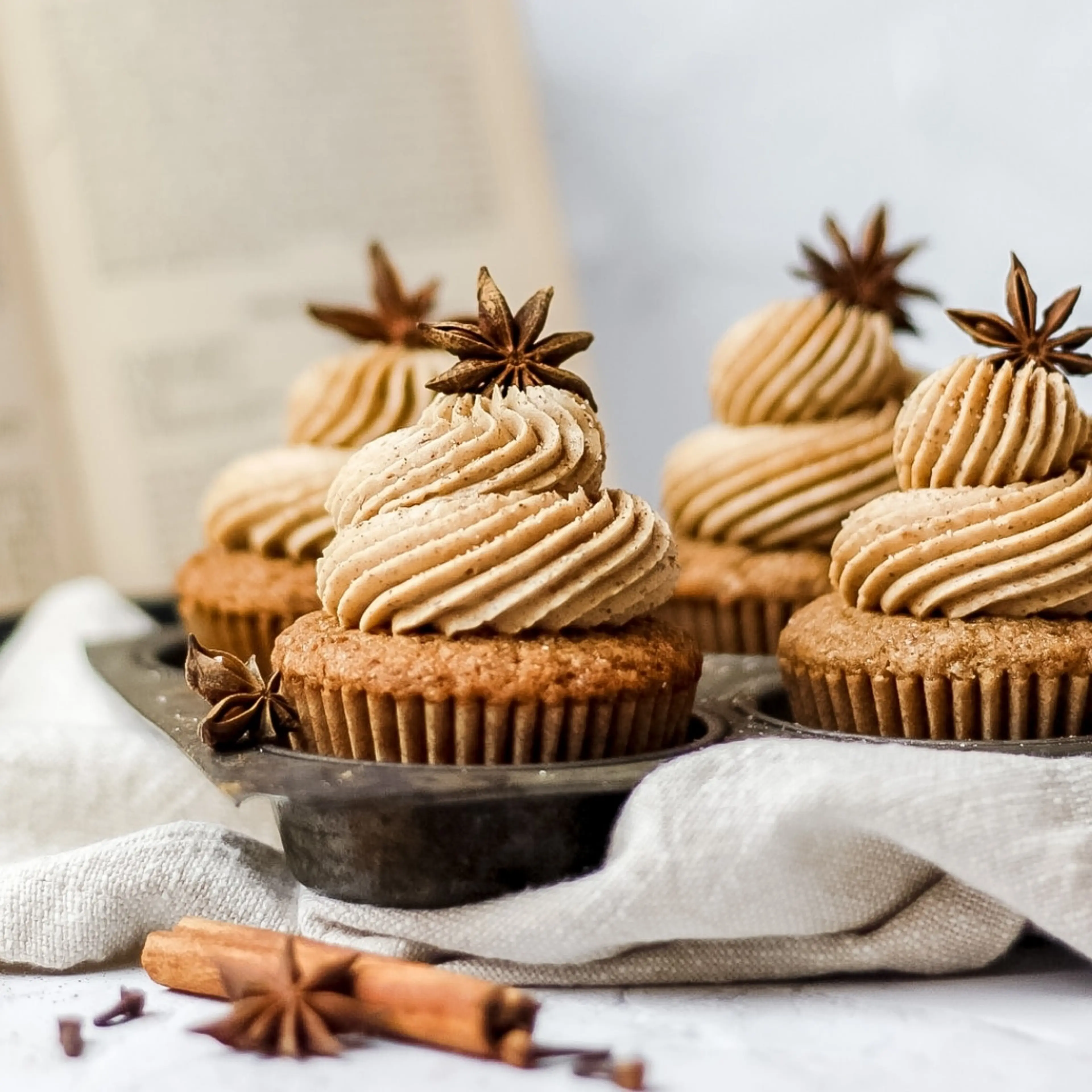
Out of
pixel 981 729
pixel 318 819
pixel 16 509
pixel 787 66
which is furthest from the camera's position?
pixel 787 66

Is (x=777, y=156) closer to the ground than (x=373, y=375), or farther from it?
farther from it

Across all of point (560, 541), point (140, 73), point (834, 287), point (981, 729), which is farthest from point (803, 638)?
point (140, 73)

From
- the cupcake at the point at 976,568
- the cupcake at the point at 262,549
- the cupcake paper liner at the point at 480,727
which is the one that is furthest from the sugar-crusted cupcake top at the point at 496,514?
the cupcake at the point at 262,549

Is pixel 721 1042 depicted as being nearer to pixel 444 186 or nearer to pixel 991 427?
pixel 991 427

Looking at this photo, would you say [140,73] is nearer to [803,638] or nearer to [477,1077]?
[803,638]

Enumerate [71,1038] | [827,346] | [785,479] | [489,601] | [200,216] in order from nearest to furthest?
[71,1038]
[489,601]
[785,479]
[827,346]
[200,216]

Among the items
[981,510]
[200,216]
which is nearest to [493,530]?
[981,510]

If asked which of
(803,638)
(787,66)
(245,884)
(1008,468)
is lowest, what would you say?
(245,884)
